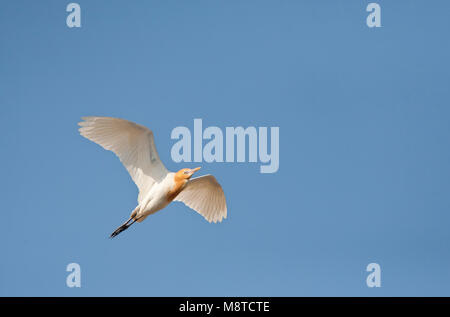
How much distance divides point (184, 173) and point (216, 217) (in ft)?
5.83

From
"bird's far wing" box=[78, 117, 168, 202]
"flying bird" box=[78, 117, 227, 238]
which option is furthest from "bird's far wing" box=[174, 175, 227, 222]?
"bird's far wing" box=[78, 117, 168, 202]

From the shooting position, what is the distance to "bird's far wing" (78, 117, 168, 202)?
1139 cm

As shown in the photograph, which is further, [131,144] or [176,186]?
[131,144]

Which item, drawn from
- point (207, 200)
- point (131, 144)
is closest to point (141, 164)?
point (131, 144)

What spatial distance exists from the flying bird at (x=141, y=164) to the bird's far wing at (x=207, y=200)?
12.6 inches

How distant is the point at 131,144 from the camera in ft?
38.4

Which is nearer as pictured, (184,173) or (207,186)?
(184,173)

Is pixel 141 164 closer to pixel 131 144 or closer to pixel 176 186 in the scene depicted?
pixel 131 144

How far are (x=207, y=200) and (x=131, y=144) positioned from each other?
2.01 m
